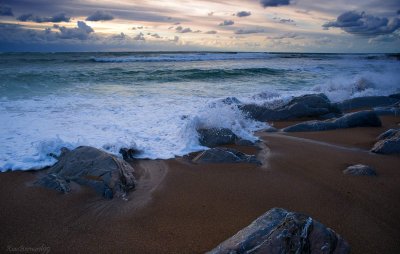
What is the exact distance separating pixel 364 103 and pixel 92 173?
374 inches

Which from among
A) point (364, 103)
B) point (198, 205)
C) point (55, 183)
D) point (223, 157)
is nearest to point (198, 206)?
point (198, 205)

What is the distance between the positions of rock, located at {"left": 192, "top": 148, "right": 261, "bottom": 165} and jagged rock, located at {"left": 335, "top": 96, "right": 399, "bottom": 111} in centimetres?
634

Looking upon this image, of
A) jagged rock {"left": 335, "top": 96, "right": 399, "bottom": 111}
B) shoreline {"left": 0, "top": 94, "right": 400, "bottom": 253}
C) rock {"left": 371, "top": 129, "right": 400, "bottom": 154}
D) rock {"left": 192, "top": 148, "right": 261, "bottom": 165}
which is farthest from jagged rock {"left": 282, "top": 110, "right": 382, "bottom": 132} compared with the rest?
jagged rock {"left": 335, "top": 96, "right": 399, "bottom": 111}

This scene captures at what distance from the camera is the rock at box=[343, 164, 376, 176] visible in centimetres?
419

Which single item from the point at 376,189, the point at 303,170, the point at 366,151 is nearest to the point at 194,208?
the point at 303,170

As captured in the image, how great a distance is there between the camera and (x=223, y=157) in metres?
4.71

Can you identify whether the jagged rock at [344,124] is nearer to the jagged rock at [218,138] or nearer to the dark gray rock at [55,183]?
the jagged rock at [218,138]

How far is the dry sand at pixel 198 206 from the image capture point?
286cm

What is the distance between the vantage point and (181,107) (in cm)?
891

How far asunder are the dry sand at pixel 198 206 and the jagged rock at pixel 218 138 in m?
0.95

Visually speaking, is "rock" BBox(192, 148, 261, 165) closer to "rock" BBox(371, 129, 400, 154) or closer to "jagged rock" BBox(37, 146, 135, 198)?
"jagged rock" BBox(37, 146, 135, 198)

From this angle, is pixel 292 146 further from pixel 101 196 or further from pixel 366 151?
pixel 101 196

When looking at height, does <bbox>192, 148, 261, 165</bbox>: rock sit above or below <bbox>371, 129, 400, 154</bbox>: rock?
below

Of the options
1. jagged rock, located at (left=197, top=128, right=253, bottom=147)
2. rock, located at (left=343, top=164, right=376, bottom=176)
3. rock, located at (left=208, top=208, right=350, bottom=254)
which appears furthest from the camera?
jagged rock, located at (left=197, top=128, right=253, bottom=147)
